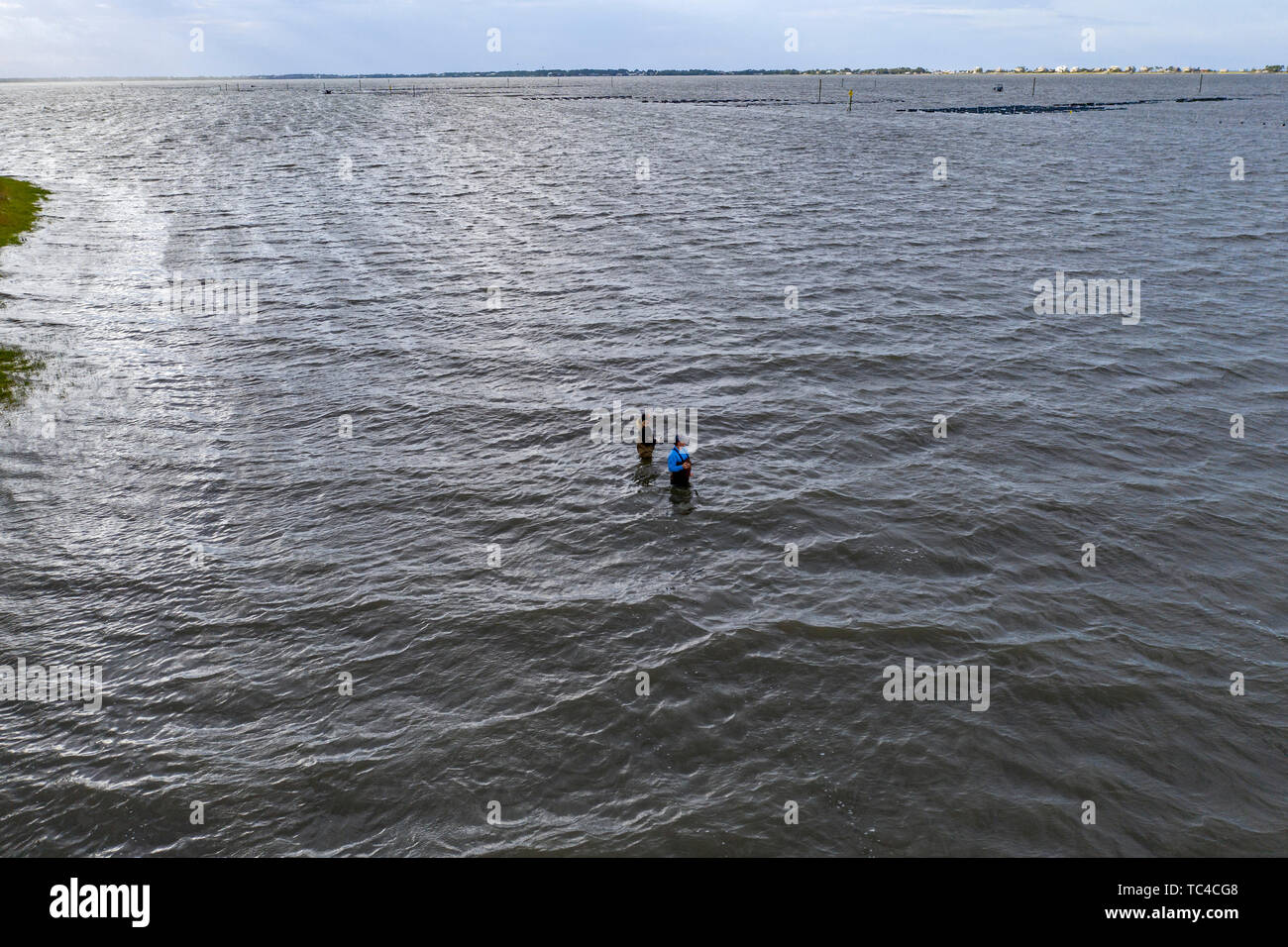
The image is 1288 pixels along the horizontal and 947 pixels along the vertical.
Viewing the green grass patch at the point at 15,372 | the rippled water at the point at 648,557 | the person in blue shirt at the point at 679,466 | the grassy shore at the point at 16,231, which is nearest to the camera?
the rippled water at the point at 648,557

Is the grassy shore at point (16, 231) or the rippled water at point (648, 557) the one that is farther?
the grassy shore at point (16, 231)

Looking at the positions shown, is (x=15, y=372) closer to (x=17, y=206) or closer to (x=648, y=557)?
(x=648, y=557)

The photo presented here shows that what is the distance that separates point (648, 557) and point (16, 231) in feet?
189

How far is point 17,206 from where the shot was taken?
61.4 meters

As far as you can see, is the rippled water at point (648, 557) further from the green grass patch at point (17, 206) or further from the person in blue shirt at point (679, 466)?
the green grass patch at point (17, 206)

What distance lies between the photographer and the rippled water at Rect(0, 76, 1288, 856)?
13789 mm

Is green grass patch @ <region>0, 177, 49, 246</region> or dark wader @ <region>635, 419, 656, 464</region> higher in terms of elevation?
green grass patch @ <region>0, 177, 49, 246</region>

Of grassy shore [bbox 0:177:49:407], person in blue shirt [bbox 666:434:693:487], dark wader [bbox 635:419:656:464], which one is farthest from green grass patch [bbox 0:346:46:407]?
person in blue shirt [bbox 666:434:693:487]

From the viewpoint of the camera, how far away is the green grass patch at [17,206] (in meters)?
54.3

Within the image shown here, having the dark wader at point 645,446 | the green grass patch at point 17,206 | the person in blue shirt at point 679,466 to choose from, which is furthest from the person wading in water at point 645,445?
the green grass patch at point 17,206

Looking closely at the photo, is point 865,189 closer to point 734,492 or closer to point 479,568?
point 734,492

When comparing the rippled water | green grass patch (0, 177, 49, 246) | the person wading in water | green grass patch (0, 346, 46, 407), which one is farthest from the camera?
green grass patch (0, 177, 49, 246)

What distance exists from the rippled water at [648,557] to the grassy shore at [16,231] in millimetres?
1100

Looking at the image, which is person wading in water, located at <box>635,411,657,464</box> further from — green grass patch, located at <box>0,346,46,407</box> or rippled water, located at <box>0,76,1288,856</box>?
green grass patch, located at <box>0,346,46,407</box>
